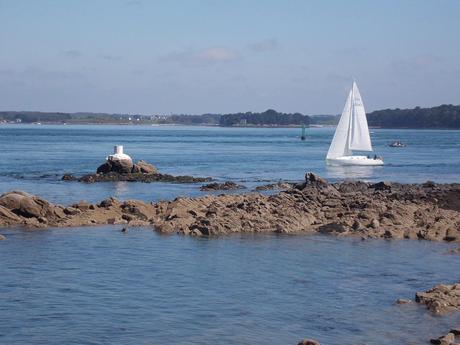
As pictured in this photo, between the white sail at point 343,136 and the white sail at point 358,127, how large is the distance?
0.43m

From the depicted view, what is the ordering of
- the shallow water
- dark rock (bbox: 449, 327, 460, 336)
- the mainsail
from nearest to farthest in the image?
dark rock (bbox: 449, 327, 460, 336) < the shallow water < the mainsail

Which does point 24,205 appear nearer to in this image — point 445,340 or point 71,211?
point 71,211

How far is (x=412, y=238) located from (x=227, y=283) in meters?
9.07

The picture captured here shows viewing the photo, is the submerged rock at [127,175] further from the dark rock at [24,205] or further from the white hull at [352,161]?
the dark rock at [24,205]

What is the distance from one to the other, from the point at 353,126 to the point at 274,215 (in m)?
43.4

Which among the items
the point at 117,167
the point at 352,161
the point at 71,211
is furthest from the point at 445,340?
the point at 352,161

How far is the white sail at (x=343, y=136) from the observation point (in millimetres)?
68375

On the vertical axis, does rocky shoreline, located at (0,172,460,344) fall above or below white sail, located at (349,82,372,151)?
below

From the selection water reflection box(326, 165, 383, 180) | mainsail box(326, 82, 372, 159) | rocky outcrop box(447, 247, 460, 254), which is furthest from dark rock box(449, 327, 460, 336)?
mainsail box(326, 82, 372, 159)

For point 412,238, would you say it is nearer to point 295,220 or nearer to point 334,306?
point 295,220

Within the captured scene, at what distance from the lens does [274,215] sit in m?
28.3

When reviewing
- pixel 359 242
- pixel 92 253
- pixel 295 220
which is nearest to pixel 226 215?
pixel 295 220

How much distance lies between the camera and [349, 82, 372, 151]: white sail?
7038 centimetres

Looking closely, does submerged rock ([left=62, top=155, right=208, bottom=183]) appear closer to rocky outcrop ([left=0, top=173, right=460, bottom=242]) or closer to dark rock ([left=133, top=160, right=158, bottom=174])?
dark rock ([left=133, top=160, right=158, bottom=174])
